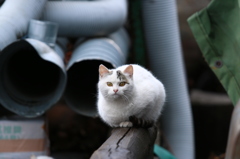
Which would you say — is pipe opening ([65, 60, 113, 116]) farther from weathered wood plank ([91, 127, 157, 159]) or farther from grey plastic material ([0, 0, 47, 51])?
weathered wood plank ([91, 127, 157, 159])

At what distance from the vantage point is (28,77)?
4512 millimetres

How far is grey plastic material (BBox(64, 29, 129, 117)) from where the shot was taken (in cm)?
395

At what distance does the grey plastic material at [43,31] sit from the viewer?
3.77 meters

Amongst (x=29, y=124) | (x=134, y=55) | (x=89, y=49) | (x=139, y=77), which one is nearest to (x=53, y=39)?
(x=89, y=49)

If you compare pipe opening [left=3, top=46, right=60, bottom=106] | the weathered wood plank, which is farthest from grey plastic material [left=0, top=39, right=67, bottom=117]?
the weathered wood plank

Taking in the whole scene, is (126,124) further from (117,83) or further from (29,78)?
(29,78)

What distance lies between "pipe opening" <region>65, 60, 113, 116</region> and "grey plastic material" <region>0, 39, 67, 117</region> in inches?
6.0

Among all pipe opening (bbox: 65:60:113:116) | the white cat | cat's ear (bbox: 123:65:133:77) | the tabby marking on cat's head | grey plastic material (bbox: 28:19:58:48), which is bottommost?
pipe opening (bbox: 65:60:113:116)

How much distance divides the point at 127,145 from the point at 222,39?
1571 millimetres

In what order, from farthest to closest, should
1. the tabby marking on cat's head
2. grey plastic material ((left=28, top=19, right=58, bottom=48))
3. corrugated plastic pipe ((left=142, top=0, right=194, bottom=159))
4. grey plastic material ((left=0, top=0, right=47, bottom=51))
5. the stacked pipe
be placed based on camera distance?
corrugated plastic pipe ((left=142, top=0, right=194, bottom=159))
grey plastic material ((left=28, top=19, right=58, bottom=48))
the stacked pipe
grey plastic material ((left=0, top=0, right=47, bottom=51))
the tabby marking on cat's head

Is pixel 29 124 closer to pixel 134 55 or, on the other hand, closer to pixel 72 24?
pixel 72 24

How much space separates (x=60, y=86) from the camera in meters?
3.79

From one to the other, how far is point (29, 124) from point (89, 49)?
884mm

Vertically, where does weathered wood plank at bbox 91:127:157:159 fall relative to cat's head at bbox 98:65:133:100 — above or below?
below
